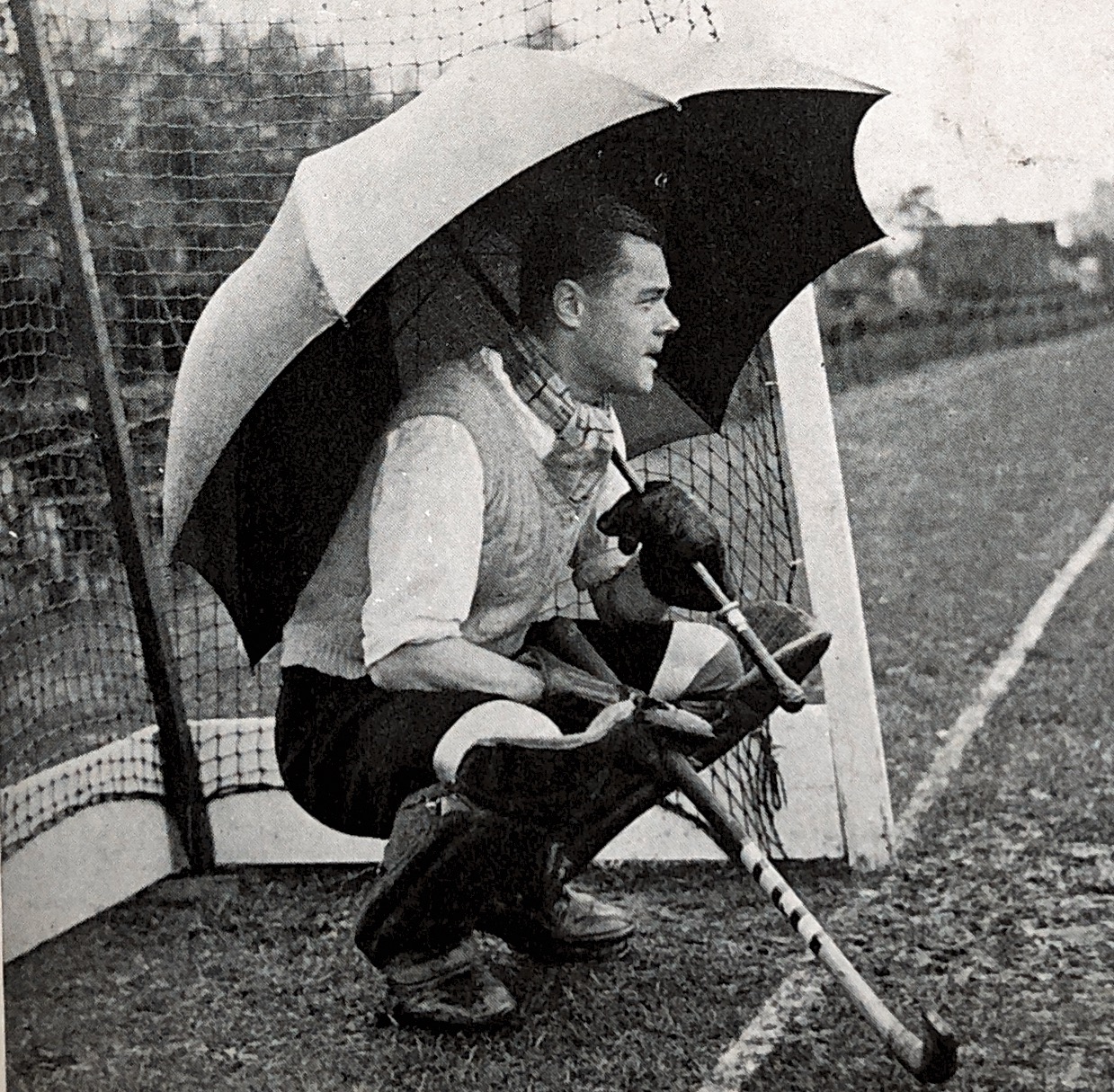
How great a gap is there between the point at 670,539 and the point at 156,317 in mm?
894

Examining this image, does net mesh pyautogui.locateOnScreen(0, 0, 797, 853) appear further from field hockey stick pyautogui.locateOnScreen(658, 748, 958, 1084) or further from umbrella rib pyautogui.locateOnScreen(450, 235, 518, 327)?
umbrella rib pyautogui.locateOnScreen(450, 235, 518, 327)

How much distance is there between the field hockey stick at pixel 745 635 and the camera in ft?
7.78

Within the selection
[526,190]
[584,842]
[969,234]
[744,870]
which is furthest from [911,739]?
[526,190]

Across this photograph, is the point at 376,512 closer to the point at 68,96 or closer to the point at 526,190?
the point at 526,190

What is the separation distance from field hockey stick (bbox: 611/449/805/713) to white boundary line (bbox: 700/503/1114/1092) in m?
0.25

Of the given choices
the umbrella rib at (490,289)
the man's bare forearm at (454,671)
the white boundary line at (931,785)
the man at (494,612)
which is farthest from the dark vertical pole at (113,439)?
the white boundary line at (931,785)

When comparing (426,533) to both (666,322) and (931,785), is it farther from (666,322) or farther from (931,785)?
(931,785)

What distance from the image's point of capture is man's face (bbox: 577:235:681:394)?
233cm

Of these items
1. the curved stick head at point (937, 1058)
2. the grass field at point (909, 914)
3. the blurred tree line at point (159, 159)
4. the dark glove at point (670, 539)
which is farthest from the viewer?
the blurred tree line at point (159, 159)

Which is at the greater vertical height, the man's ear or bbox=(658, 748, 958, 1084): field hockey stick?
the man's ear

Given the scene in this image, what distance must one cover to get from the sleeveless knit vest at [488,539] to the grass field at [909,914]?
0.44m

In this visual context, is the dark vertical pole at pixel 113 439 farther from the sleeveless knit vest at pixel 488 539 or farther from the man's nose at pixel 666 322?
the man's nose at pixel 666 322

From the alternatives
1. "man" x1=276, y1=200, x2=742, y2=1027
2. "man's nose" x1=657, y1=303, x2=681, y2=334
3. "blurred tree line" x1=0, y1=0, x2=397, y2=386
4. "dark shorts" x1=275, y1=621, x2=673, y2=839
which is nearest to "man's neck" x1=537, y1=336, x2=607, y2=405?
"man" x1=276, y1=200, x2=742, y2=1027

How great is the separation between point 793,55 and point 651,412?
555 mm
